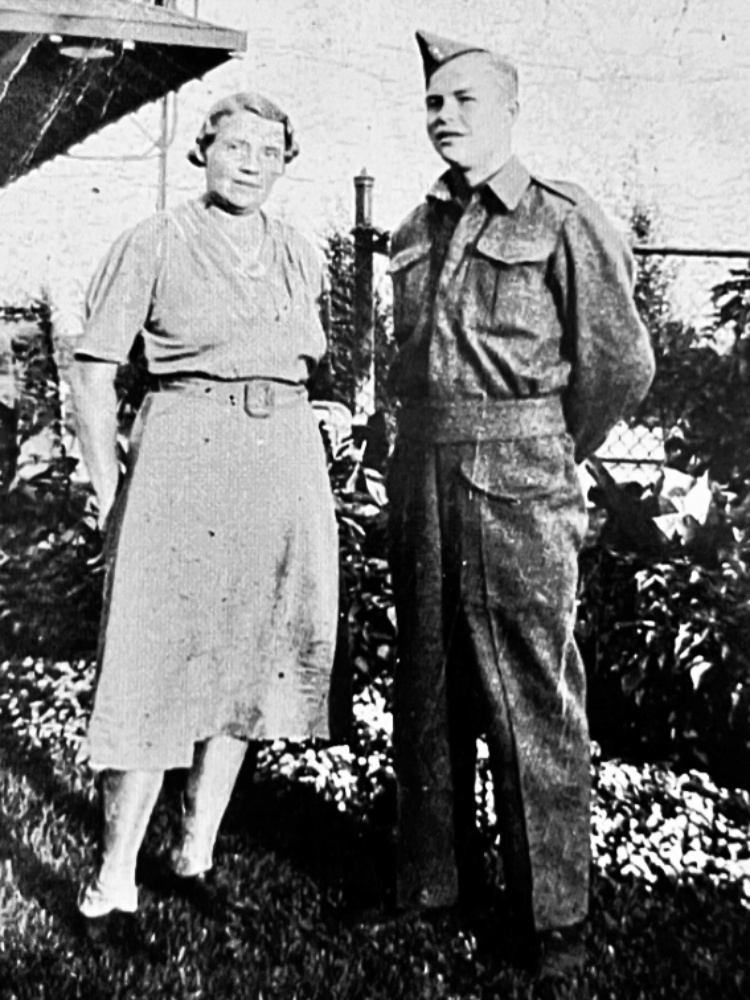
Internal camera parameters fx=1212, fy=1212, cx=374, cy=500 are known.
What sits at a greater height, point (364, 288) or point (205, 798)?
point (364, 288)

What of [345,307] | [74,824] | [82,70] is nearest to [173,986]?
[74,824]

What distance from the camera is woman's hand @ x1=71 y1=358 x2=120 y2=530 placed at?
2857 mm

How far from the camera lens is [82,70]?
10.0ft

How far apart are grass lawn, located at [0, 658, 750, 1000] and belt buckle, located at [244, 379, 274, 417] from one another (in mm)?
857

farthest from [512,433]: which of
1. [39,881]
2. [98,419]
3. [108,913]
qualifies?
[39,881]

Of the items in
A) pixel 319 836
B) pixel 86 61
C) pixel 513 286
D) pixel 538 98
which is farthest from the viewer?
pixel 319 836

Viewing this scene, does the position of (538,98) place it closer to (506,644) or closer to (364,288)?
(364,288)

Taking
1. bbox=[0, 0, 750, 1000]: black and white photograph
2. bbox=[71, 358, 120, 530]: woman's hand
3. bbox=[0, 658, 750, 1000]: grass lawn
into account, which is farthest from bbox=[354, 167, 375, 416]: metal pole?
bbox=[0, 658, 750, 1000]: grass lawn

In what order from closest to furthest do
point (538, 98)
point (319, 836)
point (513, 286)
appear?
1. point (513, 286)
2. point (538, 98)
3. point (319, 836)

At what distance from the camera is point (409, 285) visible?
2.95 meters

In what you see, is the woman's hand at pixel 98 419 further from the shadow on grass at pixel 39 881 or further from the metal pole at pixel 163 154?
the shadow on grass at pixel 39 881

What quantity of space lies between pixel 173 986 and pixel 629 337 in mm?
1899

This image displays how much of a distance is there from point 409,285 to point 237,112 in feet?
1.89

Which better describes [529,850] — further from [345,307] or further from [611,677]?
[345,307]
